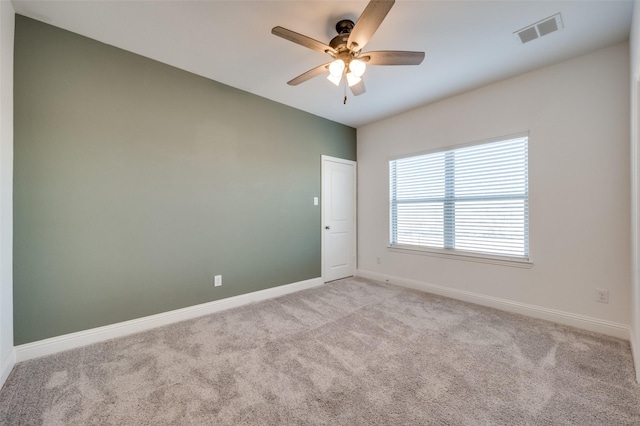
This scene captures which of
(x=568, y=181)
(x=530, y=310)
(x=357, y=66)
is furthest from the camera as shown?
(x=530, y=310)

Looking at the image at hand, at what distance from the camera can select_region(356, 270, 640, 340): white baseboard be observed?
242 centimetres

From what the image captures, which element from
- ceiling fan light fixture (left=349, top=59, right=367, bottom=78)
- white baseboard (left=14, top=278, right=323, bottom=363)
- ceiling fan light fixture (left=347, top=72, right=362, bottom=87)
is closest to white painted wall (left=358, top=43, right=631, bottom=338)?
ceiling fan light fixture (left=347, top=72, right=362, bottom=87)

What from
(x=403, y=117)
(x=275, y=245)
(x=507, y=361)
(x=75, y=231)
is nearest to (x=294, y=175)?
(x=275, y=245)

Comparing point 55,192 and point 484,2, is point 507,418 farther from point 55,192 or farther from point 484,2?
point 55,192

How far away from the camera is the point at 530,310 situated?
2855 mm

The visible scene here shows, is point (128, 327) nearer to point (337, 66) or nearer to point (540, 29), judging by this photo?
point (337, 66)

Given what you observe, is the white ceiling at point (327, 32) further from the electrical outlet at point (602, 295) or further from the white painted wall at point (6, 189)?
the electrical outlet at point (602, 295)

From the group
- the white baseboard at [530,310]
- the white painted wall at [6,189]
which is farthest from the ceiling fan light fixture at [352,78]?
the white baseboard at [530,310]

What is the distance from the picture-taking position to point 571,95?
8.59 ft

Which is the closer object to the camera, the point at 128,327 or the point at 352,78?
the point at 352,78

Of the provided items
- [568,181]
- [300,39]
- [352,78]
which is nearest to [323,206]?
[352,78]

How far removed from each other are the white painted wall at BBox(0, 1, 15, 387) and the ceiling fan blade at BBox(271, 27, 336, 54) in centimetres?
193

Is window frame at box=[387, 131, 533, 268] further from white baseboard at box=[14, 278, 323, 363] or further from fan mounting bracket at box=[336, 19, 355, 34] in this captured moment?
fan mounting bracket at box=[336, 19, 355, 34]

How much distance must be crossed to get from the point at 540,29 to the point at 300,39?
79.7 inches
